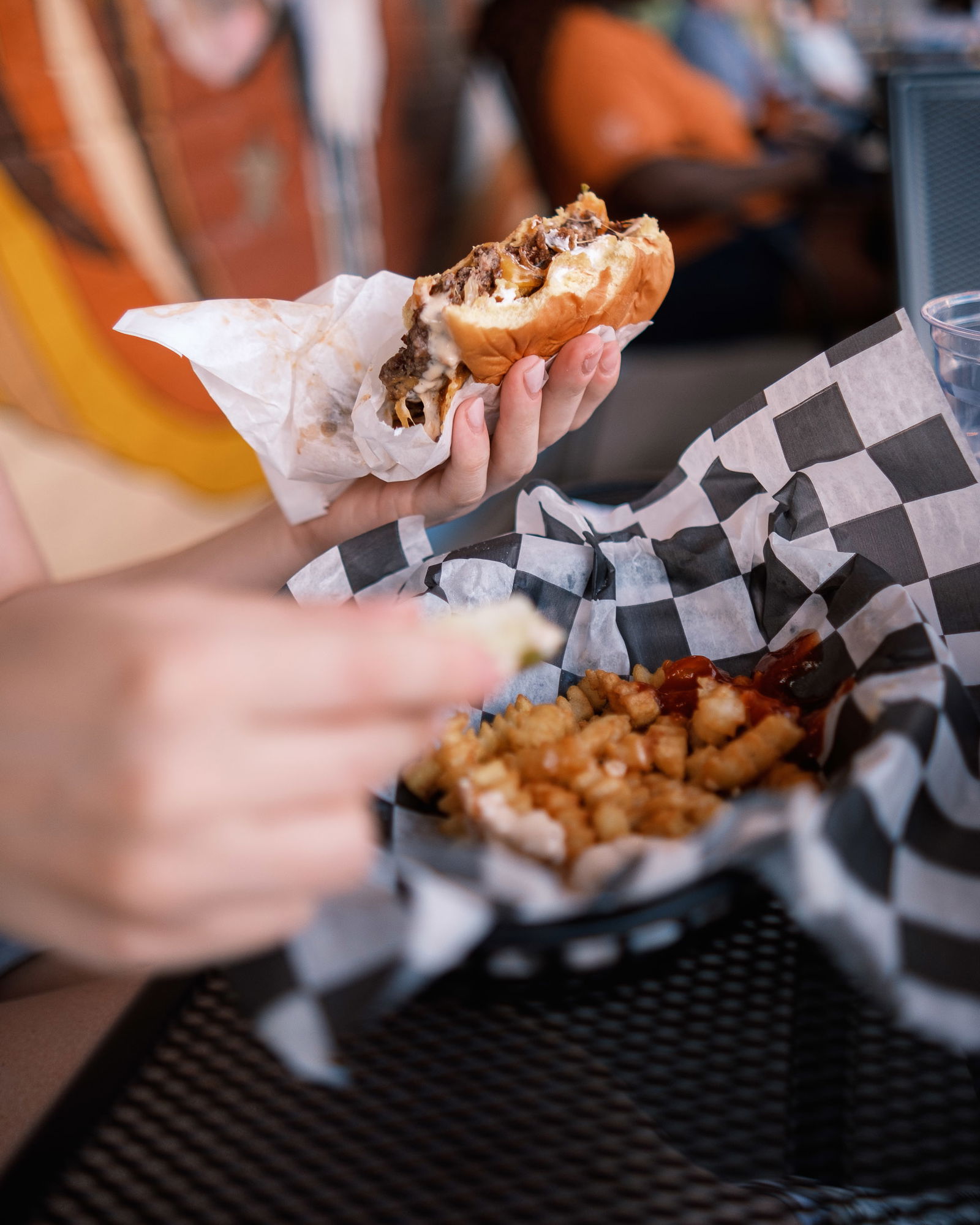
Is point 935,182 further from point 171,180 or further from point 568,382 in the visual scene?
point 171,180

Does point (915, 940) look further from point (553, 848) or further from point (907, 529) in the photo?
point (907, 529)

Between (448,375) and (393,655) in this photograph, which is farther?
(448,375)

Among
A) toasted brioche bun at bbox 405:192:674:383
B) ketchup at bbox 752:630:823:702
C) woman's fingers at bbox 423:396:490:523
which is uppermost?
toasted brioche bun at bbox 405:192:674:383

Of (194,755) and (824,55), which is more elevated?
(824,55)

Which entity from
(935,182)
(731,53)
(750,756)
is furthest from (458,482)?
(731,53)

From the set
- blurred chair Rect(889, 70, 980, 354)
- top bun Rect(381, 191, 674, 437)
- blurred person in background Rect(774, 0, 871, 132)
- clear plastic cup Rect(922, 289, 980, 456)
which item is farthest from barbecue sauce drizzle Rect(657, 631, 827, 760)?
blurred person in background Rect(774, 0, 871, 132)

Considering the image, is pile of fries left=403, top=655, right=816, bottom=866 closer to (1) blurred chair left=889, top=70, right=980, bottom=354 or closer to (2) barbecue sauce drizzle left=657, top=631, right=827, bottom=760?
(2) barbecue sauce drizzle left=657, top=631, right=827, bottom=760

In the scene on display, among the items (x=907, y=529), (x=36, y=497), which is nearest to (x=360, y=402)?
→ (x=907, y=529)
